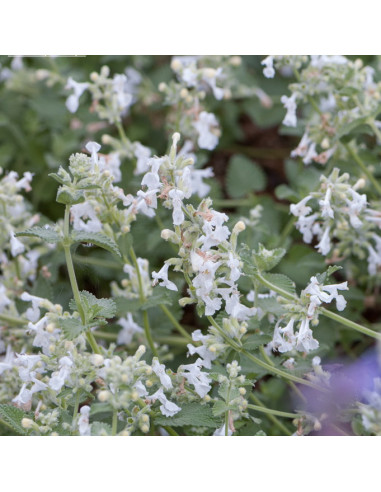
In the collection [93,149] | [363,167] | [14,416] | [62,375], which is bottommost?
[14,416]

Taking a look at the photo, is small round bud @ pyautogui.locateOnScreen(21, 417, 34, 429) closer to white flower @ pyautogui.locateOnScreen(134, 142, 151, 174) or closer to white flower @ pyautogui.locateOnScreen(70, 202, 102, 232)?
white flower @ pyautogui.locateOnScreen(70, 202, 102, 232)

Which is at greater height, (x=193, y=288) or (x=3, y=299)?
(x=193, y=288)

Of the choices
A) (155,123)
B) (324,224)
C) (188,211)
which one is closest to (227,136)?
(155,123)

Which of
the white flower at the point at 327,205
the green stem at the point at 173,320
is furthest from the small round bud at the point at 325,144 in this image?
the green stem at the point at 173,320

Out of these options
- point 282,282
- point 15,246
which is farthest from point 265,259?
point 15,246

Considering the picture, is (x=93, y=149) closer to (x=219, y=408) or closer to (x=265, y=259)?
(x=265, y=259)
